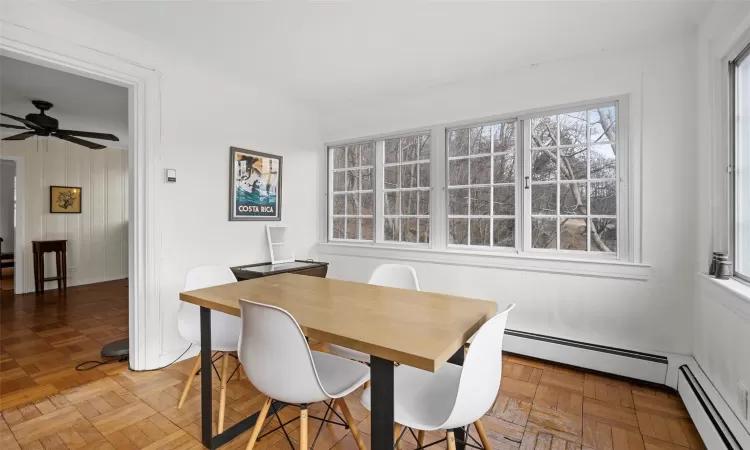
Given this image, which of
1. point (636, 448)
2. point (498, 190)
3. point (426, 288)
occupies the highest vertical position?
point (498, 190)

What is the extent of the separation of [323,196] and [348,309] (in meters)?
2.88

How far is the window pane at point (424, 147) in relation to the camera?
3.51 meters

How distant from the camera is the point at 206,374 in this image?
172cm

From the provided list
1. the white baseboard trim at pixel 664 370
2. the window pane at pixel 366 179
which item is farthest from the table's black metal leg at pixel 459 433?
the window pane at pixel 366 179

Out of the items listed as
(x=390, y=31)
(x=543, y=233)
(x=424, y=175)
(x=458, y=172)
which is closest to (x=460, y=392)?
(x=543, y=233)

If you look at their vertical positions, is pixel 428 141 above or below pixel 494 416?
above

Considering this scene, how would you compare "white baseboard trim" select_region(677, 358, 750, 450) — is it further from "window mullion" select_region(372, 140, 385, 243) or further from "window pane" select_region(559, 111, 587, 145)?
"window mullion" select_region(372, 140, 385, 243)

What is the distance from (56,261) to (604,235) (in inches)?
288

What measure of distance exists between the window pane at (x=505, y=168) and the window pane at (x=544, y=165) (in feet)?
0.53

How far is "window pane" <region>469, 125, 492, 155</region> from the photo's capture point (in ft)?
10.5

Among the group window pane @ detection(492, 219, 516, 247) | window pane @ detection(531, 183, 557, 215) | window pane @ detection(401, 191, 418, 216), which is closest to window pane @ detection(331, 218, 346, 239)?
window pane @ detection(401, 191, 418, 216)

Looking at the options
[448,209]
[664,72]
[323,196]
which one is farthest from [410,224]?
[664,72]

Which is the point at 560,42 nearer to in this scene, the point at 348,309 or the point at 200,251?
the point at 348,309

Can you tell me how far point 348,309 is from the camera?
1.52 m
